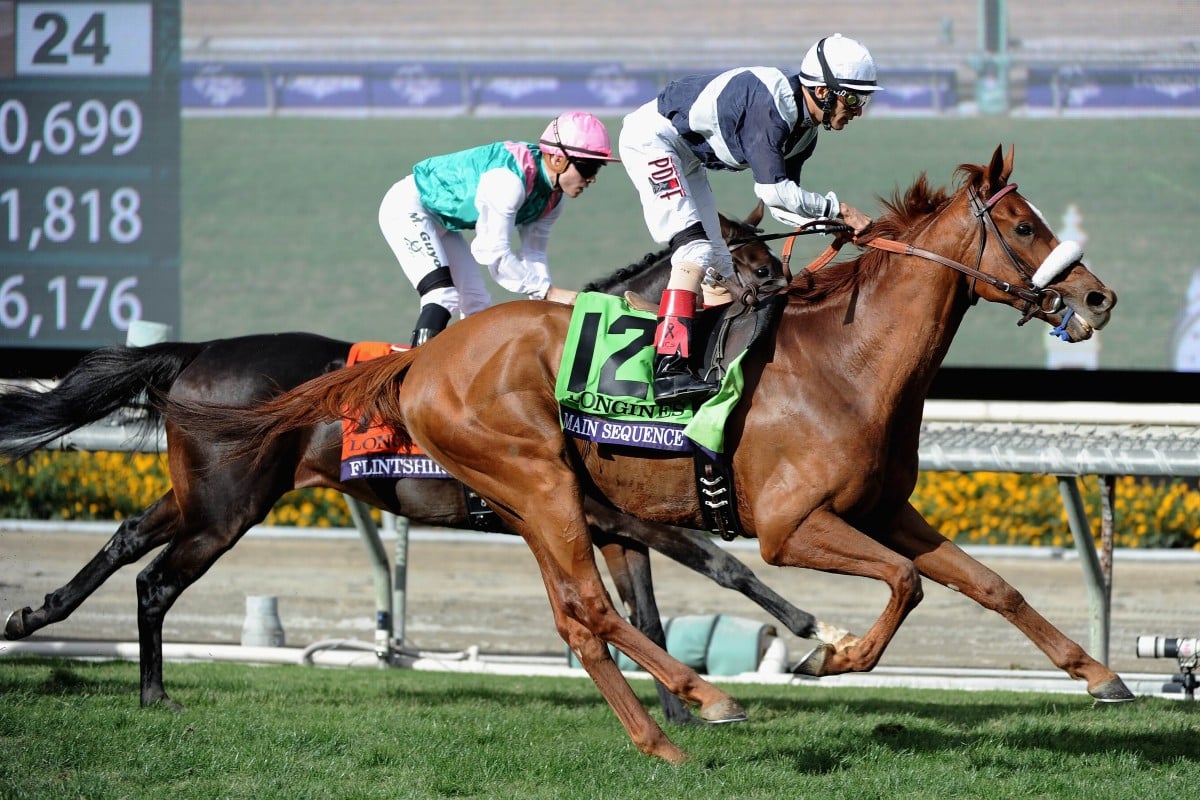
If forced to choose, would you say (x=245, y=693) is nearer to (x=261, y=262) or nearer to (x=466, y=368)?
(x=466, y=368)

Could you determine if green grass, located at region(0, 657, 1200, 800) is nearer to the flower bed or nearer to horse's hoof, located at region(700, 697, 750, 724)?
horse's hoof, located at region(700, 697, 750, 724)

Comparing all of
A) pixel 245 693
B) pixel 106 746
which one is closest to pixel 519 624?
pixel 245 693

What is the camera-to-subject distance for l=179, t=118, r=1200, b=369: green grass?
7727mm

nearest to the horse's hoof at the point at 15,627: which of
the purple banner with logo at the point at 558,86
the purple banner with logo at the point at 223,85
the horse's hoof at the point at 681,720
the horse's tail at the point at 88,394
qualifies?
the horse's tail at the point at 88,394

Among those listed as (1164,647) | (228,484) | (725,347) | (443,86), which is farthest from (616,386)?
(443,86)

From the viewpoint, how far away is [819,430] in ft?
12.5

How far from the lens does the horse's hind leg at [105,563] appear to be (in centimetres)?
497

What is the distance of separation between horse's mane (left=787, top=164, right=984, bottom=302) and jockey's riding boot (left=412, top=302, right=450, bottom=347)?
56.9 inches

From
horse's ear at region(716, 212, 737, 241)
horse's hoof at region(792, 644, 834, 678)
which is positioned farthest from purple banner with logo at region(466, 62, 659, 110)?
horse's hoof at region(792, 644, 834, 678)

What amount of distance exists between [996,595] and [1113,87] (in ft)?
16.4

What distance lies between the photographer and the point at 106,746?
3887mm

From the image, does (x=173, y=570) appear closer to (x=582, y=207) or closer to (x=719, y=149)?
(x=719, y=149)

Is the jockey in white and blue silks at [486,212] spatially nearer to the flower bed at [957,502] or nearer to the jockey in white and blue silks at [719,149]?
the jockey in white and blue silks at [719,149]

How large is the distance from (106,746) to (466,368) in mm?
1468
